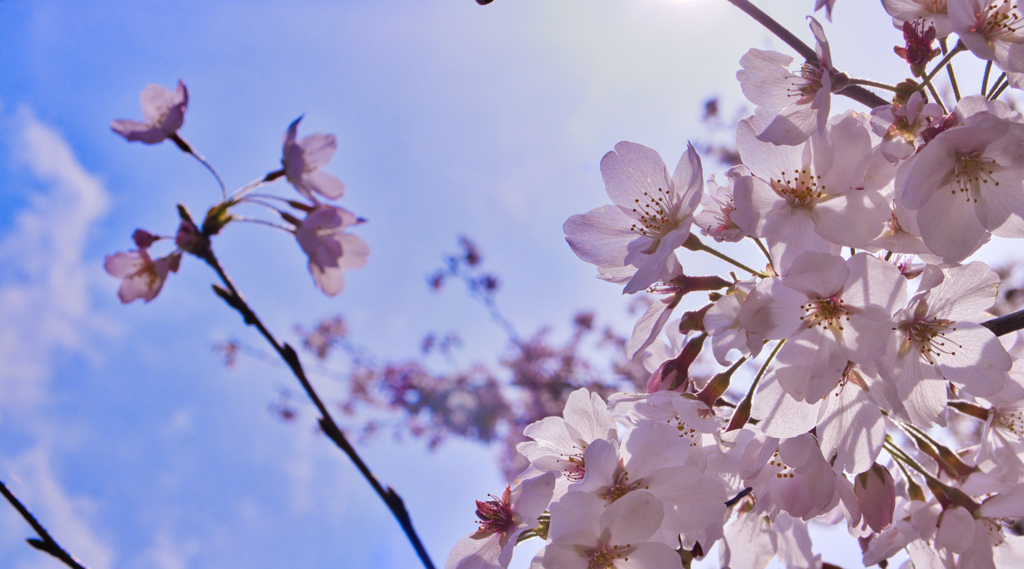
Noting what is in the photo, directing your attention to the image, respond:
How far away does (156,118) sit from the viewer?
78.2 inches

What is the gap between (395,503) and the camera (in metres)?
0.86

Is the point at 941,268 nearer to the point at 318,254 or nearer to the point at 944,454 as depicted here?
the point at 944,454

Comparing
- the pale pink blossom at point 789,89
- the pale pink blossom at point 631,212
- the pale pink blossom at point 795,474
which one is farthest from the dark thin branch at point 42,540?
the pale pink blossom at point 789,89

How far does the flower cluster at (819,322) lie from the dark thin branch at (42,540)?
652mm

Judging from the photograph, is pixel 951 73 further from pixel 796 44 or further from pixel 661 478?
pixel 661 478

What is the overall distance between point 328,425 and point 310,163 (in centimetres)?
136

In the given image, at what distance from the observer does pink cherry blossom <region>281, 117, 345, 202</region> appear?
1783 millimetres

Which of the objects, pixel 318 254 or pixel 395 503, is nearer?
pixel 395 503

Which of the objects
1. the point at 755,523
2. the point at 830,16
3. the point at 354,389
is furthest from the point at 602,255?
the point at 354,389

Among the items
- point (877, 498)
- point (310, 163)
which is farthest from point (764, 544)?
point (310, 163)

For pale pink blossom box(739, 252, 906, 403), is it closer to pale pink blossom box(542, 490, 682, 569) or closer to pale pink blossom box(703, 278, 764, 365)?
pale pink blossom box(703, 278, 764, 365)

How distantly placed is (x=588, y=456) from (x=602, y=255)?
0.43 meters

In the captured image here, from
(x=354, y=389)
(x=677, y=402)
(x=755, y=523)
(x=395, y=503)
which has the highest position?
(x=354, y=389)

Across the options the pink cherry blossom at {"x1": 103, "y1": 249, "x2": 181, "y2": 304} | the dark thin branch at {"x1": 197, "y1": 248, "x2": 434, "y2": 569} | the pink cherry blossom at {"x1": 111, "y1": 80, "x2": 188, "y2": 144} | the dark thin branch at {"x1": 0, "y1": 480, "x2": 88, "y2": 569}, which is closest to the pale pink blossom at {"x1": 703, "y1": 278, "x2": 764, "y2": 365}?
the dark thin branch at {"x1": 197, "y1": 248, "x2": 434, "y2": 569}
